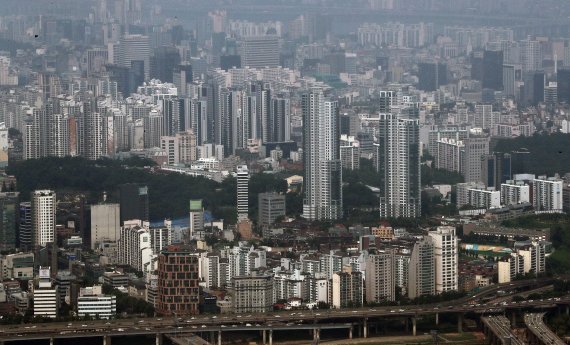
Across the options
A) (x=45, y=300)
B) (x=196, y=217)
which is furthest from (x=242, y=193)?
(x=45, y=300)

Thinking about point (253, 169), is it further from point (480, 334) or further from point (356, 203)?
point (480, 334)

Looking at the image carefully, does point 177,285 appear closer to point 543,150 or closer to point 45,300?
point 45,300

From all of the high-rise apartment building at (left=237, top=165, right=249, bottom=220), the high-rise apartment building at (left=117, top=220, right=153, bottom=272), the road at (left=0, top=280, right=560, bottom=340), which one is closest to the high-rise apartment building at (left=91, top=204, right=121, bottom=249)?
the high-rise apartment building at (left=117, top=220, right=153, bottom=272)

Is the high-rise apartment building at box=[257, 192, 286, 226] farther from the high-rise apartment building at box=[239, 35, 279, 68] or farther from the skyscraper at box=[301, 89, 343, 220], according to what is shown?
the high-rise apartment building at box=[239, 35, 279, 68]

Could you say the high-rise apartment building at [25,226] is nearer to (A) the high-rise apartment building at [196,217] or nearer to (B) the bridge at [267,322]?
(A) the high-rise apartment building at [196,217]

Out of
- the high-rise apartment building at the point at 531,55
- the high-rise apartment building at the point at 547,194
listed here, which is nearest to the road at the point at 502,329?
the high-rise apartment building at the point at 547,194
